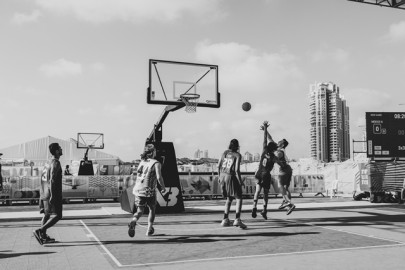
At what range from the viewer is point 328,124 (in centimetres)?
11775

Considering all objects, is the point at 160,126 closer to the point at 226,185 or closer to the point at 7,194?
the point at 226,185

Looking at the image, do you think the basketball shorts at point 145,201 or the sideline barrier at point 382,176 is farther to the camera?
the sideline barrier at point 382,176

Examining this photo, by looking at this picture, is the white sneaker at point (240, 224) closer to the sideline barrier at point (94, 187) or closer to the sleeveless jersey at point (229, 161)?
the sleeveless jersey at point (229, 161)

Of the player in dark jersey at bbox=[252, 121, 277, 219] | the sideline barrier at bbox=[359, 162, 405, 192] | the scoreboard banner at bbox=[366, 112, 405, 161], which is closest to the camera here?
the player in dark jersey at bbox=[252, 121, 277, 219]

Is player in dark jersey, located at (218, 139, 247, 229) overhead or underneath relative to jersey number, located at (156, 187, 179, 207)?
overhead

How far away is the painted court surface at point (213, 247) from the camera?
5883 mm

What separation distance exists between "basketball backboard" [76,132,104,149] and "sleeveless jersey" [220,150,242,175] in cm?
3276

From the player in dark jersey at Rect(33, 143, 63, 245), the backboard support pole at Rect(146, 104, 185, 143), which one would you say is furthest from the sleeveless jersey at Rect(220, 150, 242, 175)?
the backboard support pole at Rect(146, 104, 185, 143)

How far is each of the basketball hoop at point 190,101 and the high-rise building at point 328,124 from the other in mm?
108012

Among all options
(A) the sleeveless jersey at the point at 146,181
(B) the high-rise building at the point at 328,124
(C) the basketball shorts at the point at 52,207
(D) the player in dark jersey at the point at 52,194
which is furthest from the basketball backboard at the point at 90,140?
(B) the high-rise building at the point at 328,124

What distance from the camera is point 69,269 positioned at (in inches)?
222

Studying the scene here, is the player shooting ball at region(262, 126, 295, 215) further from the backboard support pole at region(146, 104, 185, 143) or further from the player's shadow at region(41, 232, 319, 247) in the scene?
the backboard support pole at region(146, 104, 185, 143)

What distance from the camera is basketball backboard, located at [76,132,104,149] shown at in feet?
135

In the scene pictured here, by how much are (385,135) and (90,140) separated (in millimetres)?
28448
